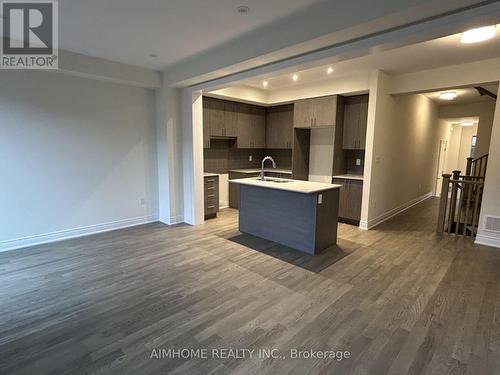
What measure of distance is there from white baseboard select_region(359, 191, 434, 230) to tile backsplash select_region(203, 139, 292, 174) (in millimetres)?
2506

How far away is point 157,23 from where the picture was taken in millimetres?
2838

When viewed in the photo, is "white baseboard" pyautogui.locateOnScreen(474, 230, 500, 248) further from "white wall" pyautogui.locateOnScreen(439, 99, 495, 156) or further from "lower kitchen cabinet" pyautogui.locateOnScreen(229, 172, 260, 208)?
"lower kitchen cabinet" pyautogui.locateOnScreen(229, 172, 260, 208)

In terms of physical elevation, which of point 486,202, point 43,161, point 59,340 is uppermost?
point 43,161

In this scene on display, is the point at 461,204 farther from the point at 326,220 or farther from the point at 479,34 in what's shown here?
the point at 479,34

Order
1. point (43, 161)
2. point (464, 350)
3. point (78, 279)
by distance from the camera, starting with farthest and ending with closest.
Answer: point (43, 161)
point (78, 279)
point (464, 350)

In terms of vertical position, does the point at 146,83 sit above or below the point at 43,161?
above

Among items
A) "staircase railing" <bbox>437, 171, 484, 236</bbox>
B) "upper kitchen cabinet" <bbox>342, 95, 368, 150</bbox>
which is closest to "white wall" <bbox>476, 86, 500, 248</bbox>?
"staircase railing" <bbox>437, 171, 484, 236</bbox>

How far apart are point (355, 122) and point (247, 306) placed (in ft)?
13.9

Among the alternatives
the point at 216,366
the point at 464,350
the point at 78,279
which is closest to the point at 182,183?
the point at 78,279

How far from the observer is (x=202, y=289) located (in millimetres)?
2764

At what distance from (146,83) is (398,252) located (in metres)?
4.84

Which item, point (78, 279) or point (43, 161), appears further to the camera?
point (43, 161)

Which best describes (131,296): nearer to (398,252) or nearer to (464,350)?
(464,350)

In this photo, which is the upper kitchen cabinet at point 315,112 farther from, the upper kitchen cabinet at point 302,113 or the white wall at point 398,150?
the white wall at point 398,150
